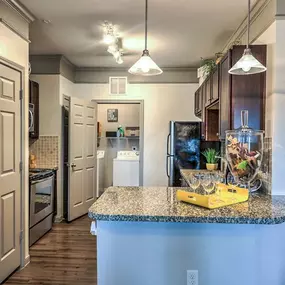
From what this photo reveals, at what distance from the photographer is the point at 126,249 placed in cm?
200

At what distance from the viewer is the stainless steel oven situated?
3832 millimetres

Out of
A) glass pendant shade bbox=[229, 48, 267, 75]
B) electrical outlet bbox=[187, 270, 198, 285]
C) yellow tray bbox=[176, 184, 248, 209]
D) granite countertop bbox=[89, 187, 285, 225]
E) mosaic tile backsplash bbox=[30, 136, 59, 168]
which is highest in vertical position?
glass pendant shade bbox=[229, 48, 267, 75]

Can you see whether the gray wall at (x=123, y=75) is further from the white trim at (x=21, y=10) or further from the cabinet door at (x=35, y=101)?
the white trim at (x=21, y=10)

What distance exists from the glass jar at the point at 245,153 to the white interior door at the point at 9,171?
199 centimetres

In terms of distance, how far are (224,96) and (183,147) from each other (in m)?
2.35

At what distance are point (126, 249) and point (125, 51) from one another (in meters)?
3.34

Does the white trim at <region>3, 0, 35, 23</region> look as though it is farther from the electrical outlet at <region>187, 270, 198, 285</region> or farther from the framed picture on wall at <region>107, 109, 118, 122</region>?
the framed picture on wall at <region>107, 109, 118, 122</region>

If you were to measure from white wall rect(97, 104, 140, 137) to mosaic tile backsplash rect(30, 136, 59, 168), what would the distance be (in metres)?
2.47

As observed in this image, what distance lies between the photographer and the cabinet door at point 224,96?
9.13 feet

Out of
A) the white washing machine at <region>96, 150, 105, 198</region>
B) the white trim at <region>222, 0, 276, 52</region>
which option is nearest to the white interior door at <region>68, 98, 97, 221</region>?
the white washing machine at <region>96, 150, 105, 198</region>

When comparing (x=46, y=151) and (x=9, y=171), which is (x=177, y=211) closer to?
(x=9, y=171)

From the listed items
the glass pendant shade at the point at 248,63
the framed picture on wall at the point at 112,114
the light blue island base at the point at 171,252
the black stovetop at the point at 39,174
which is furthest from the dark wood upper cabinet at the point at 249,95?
the framed picture on wall at the point at 112,114

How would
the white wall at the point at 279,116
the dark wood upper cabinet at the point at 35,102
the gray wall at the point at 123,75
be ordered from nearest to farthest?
the white wall at the point at 279,116
the dark wood upper cabinet at the point at 35,102
the gray wall at the point at 123,75

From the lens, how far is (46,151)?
5000 mm
